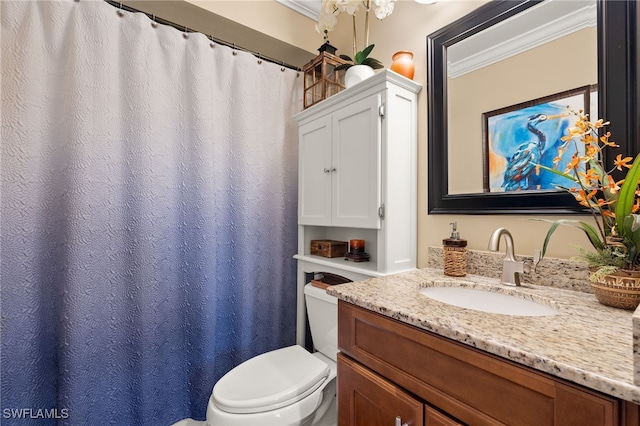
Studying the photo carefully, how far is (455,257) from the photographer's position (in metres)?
1.05

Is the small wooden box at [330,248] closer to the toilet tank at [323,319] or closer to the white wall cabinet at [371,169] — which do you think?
the white wall cabinet at [371,169]

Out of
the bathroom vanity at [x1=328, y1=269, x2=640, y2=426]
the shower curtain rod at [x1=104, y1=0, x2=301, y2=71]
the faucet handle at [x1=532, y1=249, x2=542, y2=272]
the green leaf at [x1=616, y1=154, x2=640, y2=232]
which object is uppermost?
the shower curtain rod at [x1=104, y1=0, x2=301, y2=71]

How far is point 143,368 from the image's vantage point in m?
1.29

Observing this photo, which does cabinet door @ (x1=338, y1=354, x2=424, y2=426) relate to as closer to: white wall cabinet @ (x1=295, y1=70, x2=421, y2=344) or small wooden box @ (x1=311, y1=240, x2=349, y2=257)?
white wall cabinet @ (x1=295, y1=70, x2=421, y2=344)

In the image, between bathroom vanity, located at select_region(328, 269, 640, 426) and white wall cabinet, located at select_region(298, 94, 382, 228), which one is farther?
white wall cabinet, located at select_region(298, 94, 382, 228)

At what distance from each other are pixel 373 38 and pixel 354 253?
120 cm

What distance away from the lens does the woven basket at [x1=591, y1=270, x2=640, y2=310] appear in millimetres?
661

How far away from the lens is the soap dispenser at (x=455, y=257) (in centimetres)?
105

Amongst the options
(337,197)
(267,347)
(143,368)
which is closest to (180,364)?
(143,368)

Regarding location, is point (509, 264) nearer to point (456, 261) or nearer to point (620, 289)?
point (456, 261)

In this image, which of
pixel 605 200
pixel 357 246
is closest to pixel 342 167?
pixel 357 246

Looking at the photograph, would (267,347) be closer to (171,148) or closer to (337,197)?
(337,197)

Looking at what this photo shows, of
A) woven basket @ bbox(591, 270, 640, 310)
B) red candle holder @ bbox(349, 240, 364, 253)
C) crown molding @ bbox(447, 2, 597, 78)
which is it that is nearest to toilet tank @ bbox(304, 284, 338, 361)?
red candle holder @ bbox(349, 240, 364, 253)

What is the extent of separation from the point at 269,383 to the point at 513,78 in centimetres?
147
